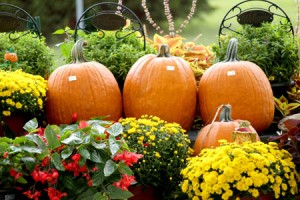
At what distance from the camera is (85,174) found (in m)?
2.87

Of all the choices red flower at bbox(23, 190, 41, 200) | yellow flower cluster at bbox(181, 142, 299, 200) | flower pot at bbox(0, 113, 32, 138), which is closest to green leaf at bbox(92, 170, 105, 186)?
red flower at bbox(23, 190, 41, 200)

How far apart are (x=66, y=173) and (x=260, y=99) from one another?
177 cm

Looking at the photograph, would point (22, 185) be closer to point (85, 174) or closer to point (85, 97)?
point (85, 174)

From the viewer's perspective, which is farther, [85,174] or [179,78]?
[179,78]

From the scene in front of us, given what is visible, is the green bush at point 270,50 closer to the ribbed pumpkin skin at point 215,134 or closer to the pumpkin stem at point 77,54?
the ribbed pumpkin skin at point 215,134

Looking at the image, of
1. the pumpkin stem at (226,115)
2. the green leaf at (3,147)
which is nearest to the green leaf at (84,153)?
the green leaf at (3,147)

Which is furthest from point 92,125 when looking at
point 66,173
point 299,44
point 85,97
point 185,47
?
point 185,47

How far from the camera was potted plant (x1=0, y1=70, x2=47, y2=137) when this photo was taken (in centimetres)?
373

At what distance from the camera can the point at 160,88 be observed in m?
4.21

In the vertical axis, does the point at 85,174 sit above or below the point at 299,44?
below

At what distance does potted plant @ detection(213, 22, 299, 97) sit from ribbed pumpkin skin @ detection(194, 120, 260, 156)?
811 mm

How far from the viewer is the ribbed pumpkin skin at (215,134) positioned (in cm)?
387

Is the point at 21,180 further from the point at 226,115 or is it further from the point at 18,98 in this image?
the point at 226,115

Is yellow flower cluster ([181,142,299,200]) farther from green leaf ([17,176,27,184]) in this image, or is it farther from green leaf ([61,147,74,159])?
green leaf ([17,176,27,184])
